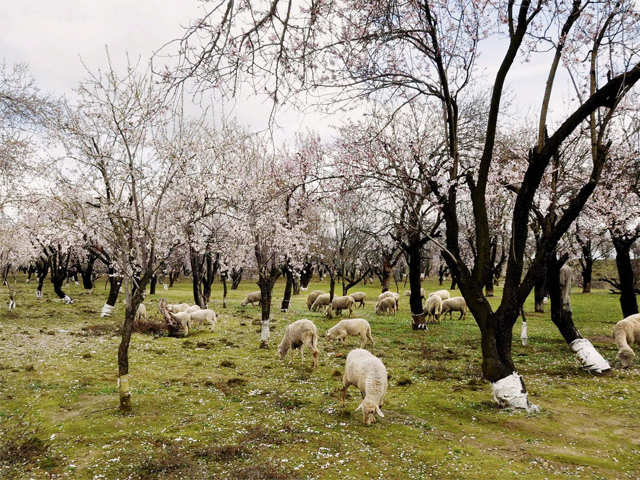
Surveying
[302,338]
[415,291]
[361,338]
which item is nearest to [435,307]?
[415,291]

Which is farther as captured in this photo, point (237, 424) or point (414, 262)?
point (414, 262)

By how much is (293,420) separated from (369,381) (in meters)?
2.23

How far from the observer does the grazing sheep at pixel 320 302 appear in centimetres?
3895

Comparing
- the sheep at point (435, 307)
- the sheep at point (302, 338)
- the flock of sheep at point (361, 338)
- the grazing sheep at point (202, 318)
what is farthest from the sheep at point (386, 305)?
the sheep at point (302, 338)

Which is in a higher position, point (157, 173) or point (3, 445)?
point (157, 173)

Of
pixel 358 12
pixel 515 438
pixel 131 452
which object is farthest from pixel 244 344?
pixel 358 12

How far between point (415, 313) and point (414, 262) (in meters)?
3.59

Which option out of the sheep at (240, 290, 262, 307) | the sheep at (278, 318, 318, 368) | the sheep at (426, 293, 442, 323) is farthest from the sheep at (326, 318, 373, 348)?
the sheep at (240, 290, 262, 307)

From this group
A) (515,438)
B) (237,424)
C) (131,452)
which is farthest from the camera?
(237,424)

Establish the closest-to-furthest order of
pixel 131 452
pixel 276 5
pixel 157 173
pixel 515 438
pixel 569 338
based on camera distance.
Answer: pixel 276 5
pixel 131 452
pixel 515 438
pixel 157 173
pixel 569 338

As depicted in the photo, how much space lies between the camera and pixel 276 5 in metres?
4.94

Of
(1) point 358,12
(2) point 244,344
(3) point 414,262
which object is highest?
(1) point 358,12

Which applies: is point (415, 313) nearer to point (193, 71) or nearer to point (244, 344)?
point (244, 344)

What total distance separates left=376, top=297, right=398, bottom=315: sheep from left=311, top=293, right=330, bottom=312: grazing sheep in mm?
5140
